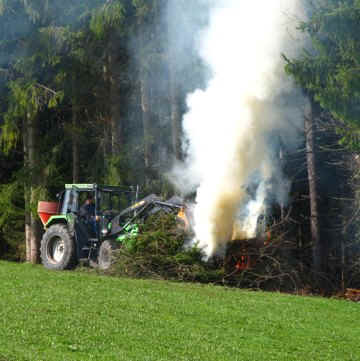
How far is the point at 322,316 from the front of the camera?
12.1m

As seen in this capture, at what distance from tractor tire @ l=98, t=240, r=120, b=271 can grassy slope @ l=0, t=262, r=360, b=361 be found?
11.0 feet

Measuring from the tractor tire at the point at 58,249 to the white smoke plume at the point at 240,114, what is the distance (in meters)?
4.52

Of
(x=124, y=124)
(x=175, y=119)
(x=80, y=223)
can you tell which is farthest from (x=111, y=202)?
(x=124, y=124)

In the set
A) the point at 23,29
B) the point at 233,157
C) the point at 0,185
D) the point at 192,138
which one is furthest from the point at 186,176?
the point at 0,185

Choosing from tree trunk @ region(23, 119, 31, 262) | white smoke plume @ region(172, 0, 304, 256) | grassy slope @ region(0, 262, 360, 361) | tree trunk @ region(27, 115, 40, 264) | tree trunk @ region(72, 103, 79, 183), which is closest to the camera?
grassy slope @ region(0, 262, 360, 361)

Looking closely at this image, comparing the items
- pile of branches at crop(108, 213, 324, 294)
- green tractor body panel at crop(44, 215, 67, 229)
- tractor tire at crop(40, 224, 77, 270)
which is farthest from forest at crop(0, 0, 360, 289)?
tractor tire at crop(40, 224, 77, 270)

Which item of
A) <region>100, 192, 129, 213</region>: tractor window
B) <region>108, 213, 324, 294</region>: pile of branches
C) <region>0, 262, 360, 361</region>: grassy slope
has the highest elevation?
<region>100, 192, 129, 213</region>: tractor window

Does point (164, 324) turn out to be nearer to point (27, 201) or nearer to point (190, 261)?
point (190, 261)

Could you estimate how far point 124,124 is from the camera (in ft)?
87.4

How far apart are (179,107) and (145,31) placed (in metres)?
2.77

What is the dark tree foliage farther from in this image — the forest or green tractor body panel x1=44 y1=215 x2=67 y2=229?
green tractor body panel x1=44 y1=215 x2=67 y2=229

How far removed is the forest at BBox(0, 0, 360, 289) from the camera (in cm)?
2003

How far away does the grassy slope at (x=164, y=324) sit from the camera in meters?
8.56

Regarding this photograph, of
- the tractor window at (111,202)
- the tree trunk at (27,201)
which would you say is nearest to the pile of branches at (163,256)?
the tractor window at (111,202)
